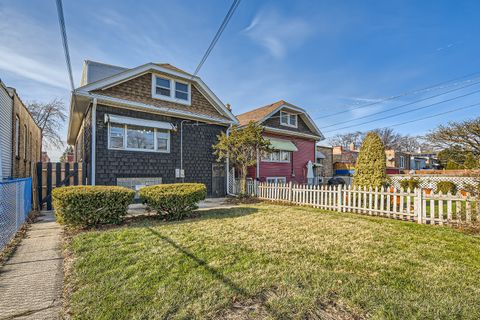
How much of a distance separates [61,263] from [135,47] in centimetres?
720

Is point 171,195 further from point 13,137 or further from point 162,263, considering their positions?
point 13,137

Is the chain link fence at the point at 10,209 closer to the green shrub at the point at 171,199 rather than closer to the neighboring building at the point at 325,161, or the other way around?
the green shrub at the point at 171,199

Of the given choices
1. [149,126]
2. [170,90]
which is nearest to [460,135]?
[170,90]

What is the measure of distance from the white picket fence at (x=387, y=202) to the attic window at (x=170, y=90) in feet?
19.7

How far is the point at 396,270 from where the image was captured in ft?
11.7

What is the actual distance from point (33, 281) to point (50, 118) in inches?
1368

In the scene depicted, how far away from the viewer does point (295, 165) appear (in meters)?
18.4

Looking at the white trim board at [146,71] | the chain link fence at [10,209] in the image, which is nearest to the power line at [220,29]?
the white trim board at [146,71]

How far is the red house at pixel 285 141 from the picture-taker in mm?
16156

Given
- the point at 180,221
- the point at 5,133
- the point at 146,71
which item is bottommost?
the point at 180,221

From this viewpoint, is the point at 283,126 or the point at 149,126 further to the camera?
the point at 283,126

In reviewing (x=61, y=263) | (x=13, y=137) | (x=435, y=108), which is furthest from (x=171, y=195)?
(x=435, y=108)

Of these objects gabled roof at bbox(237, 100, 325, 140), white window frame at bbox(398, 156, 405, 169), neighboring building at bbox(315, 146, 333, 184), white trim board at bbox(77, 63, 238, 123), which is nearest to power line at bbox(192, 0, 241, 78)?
white trim board at bbox(77, 63, 238, 123)

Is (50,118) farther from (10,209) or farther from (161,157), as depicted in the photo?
(10,209)
